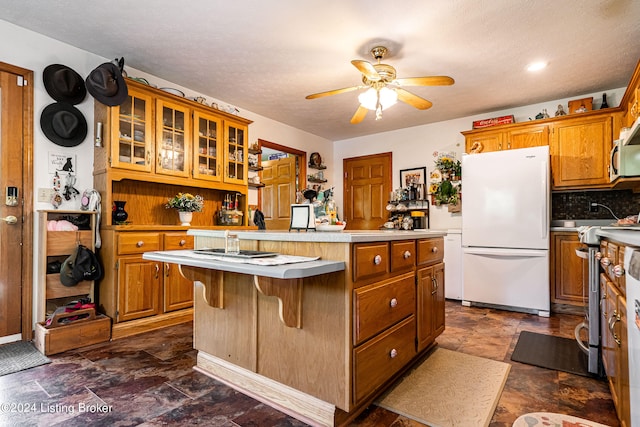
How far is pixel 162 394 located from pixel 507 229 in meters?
3.57

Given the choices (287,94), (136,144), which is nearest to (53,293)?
(136,144)

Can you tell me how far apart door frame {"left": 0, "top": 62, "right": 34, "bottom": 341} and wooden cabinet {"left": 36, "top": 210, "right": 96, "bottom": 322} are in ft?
0.25

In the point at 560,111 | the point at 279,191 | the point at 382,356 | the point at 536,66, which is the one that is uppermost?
the point at 536,66

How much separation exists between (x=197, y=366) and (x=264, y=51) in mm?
2525

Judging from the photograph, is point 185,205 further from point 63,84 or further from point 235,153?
point 63,84

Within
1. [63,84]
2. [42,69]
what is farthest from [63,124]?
[42,69]

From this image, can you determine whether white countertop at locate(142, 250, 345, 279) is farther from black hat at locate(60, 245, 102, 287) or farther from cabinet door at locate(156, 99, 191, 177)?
cabinet door at locate(156, 99, 191, 177)

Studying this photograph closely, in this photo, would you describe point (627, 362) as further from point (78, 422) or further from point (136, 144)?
point (136, 144)

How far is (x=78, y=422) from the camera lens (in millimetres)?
1566

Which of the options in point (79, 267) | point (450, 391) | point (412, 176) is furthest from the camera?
point (412, 176)

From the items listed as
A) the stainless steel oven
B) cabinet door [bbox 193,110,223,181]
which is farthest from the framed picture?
the stainless steel oven

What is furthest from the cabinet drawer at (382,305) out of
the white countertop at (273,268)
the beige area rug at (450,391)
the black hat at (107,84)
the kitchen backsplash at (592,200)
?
the kitchen backsplash at (592,200)

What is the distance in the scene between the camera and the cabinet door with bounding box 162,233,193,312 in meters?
3.07

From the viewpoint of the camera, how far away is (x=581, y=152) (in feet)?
12.0
